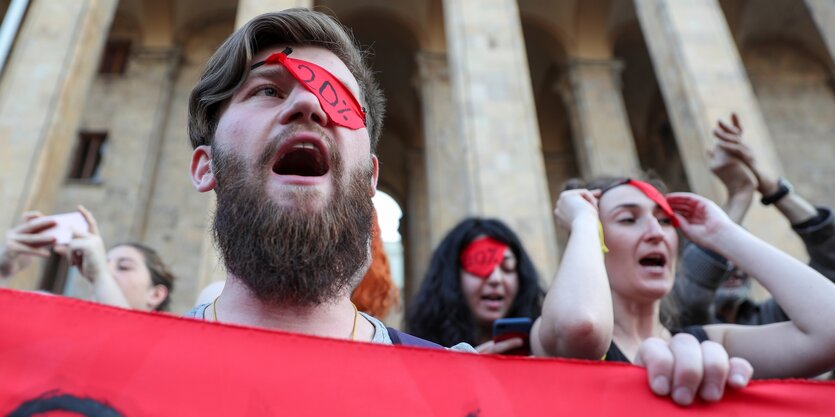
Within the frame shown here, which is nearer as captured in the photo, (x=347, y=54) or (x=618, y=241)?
(x=347, y=54)

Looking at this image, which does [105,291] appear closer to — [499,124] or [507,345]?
[507,345]

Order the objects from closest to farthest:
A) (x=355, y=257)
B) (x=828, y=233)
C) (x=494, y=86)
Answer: (x=355, y=257) → (x=828, y=233) → (x=494, y=86)

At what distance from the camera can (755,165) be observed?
2881 millimetres

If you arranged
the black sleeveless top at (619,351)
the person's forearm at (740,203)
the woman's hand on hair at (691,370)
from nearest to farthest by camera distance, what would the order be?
1. the woman's hand on hair at (691,370)
2. the black sleeveless top at (619,351)
3. the person's forearm at (740,203)

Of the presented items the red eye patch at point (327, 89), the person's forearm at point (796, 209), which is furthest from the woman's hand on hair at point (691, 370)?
the person's forearm at point (796, 209)

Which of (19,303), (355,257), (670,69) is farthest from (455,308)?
(670,69)

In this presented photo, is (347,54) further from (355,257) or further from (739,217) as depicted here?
(739,217)

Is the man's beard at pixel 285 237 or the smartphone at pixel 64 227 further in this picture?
the smartphone at pixel 64 227

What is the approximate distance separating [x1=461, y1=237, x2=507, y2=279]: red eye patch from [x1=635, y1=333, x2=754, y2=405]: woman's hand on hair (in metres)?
1.66

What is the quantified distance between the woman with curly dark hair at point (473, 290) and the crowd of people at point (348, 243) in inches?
15.4

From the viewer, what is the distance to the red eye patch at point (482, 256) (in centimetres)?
282

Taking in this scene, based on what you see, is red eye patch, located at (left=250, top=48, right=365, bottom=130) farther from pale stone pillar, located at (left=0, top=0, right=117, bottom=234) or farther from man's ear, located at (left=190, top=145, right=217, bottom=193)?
pale stone pillar, located at (left=0, top=0, right=117, bottom=234)

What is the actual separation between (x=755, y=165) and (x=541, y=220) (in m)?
3.68

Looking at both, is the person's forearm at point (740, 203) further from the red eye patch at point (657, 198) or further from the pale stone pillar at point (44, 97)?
the pale stone pillar at point (44, 97)
